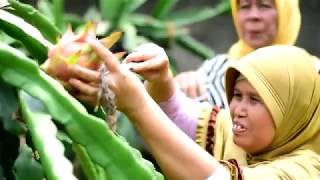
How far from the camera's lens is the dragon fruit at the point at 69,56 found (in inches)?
46.8

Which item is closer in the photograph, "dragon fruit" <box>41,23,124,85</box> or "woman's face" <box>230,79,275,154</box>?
"dragon fruit" <box>41,23,124,85</box>

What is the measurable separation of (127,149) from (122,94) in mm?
179

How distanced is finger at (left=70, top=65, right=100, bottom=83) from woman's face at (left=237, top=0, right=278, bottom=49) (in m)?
1.58

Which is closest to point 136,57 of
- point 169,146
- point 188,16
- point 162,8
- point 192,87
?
point 169,146

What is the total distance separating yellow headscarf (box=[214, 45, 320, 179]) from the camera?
174cm

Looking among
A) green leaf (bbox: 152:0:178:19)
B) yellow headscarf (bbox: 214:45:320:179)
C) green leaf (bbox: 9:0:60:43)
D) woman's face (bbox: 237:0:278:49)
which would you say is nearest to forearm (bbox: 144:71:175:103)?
yellow headscarf (bbox: 214:45:320:179)

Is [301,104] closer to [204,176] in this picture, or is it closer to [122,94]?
[204,176]

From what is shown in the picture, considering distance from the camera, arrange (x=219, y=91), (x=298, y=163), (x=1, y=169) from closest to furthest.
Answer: (x=1, y=169) → (x=298, y=163) → (x=219, y=91)

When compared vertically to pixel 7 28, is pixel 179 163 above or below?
below

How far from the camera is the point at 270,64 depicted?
5.82 ft

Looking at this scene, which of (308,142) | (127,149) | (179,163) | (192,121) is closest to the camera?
(127,149)

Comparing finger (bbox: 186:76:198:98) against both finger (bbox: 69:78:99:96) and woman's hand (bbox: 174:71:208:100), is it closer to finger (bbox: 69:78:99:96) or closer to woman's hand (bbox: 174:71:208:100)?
woman's hand (bbox: 174:71:208:100)

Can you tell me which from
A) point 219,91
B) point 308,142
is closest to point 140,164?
point 308,142

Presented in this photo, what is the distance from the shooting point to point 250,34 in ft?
9.02
